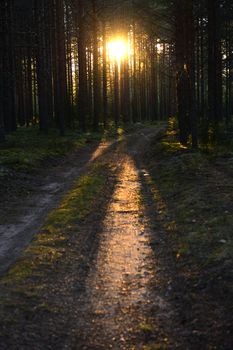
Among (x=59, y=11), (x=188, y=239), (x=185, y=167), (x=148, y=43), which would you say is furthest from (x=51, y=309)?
(x=148, y=43)

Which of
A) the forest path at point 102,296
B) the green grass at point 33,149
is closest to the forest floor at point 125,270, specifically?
the forest path at point 102,296

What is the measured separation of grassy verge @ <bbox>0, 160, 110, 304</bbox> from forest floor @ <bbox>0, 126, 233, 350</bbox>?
2 centimetres

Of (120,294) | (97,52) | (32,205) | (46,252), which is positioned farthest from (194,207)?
(97,52)

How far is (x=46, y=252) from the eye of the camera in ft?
26.1

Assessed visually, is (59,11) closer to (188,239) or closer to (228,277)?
(188,239)

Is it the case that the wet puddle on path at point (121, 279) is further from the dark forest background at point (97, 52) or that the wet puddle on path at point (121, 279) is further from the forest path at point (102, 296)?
the dark forest background at point (97, 52)

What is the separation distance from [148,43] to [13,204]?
54890 mm

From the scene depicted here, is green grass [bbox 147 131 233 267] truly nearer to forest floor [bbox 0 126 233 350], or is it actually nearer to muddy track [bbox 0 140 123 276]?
forest floor [bbox 0 126 233 350]

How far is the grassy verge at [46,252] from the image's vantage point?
616cm

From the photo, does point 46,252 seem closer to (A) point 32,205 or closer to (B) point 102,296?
(B) point 102,296

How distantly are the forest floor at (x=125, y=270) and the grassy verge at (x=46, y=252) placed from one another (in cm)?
2

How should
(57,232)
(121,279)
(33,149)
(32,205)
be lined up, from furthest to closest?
(33,149) → (32,205) → (57,232) → (121,279)

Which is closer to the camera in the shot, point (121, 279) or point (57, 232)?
point (121, 279)

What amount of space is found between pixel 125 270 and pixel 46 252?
154 centimetres
